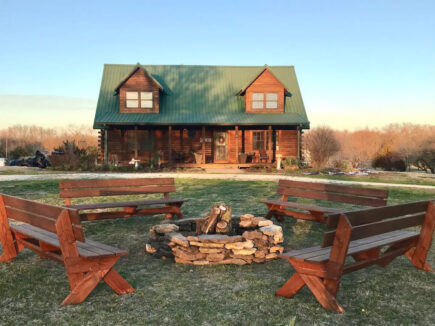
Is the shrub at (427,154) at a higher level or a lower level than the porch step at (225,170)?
higher

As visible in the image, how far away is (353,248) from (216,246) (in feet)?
6.38

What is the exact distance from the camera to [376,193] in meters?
6.79

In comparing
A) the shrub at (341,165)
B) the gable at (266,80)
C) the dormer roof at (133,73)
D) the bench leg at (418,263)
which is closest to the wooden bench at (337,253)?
the bench leg at (418,263)

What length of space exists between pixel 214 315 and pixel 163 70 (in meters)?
26.5

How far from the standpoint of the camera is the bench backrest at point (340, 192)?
22.1 feet

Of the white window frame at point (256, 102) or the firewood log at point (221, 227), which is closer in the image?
the firewood log at point (221, 227)

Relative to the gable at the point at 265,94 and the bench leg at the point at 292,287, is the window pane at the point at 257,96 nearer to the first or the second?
the gable at the point at 265,94

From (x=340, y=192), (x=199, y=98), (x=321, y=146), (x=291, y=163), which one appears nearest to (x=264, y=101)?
(x=199, y=98)

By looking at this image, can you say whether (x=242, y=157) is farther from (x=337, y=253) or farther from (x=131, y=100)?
(x=337, y=253)

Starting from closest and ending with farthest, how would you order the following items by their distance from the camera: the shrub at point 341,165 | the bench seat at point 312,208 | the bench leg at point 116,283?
1. the bench leg at point 116,283
2. the bench seat at point 312,208
3. the shrub at point 341,165

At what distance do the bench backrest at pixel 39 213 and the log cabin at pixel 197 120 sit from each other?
18.6 meters

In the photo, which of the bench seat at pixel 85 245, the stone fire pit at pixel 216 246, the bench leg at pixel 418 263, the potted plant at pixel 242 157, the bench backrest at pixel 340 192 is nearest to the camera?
the bench seat at pixel 85 245

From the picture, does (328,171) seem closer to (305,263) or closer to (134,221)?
(134,221)

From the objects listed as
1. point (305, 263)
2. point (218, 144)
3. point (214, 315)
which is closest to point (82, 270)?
point (214, 315)
